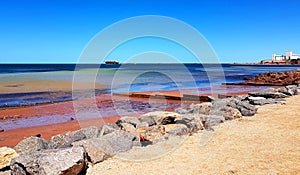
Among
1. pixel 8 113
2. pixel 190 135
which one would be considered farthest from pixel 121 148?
pixel 8 113

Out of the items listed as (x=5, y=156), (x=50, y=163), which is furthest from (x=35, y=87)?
(x=50, y=163)

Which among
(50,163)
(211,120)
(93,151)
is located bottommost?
(211,120)

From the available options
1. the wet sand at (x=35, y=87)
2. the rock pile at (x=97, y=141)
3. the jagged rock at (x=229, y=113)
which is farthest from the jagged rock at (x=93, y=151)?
the wet sand at (x=35, y=87)

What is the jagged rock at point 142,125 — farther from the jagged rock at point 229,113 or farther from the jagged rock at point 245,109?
the jagged rock at point 245,109

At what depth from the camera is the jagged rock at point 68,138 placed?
6027 millimetres

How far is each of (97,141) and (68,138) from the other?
0.92 m

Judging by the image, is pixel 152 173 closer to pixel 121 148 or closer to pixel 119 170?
pixel 119 170

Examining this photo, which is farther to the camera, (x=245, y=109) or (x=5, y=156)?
(x=245, y=109)

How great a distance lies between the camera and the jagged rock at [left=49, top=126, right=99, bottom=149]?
19.8 feet

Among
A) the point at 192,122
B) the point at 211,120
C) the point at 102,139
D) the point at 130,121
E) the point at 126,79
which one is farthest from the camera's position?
the point at 126,79

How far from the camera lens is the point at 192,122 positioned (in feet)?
25.5

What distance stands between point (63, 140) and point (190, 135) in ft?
10.1

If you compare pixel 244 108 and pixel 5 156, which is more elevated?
pixel 5 156

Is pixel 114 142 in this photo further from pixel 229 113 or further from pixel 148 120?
pixel 229 113
